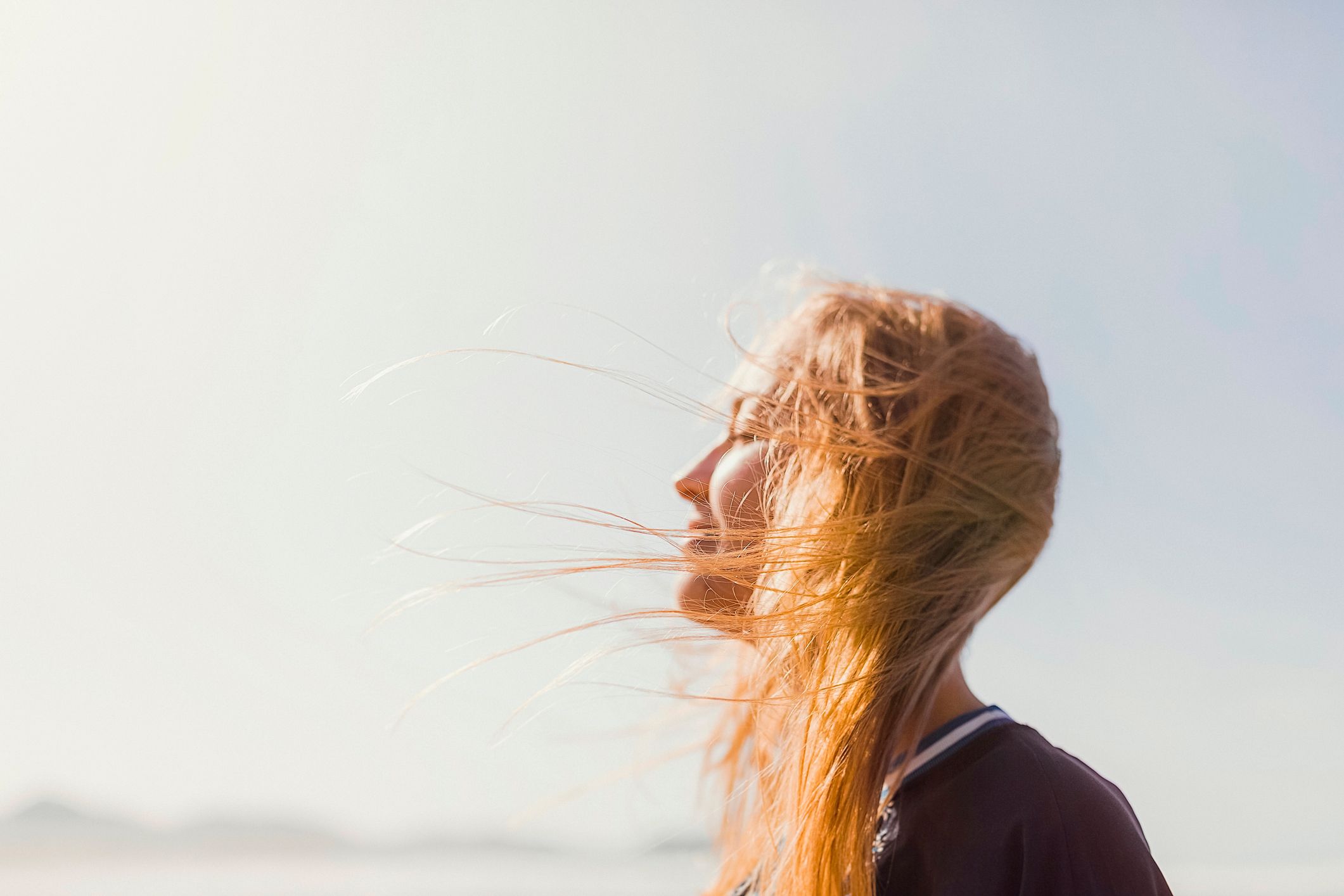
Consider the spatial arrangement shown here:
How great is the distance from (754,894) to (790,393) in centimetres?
90

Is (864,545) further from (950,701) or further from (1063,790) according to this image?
(1063,790)

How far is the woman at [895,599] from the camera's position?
49.4 inches

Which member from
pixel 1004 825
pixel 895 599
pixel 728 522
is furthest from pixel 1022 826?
pixel 728 522

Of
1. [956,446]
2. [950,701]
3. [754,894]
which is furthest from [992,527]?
[754,894]

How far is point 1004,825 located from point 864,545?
422mm

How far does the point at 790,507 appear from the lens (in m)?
1.43

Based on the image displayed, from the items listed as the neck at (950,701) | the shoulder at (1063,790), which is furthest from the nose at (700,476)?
the shoulder at (1063,790)

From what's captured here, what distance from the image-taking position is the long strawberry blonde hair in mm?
1341

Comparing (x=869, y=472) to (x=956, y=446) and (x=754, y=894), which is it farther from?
(x=754, y=894)

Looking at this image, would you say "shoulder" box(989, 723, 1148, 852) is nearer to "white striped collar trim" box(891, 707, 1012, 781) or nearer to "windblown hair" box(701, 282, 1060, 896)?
"white striped collar trim" box(891, 707, 1012, 781)

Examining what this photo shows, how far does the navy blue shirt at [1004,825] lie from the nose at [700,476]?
54 centimetres

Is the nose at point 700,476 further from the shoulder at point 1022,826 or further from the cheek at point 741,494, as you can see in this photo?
the shoulder at point 1022,826

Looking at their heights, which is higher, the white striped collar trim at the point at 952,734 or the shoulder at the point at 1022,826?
the white striped collar trim at the point at 952,734

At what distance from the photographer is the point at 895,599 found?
1.35 metres
